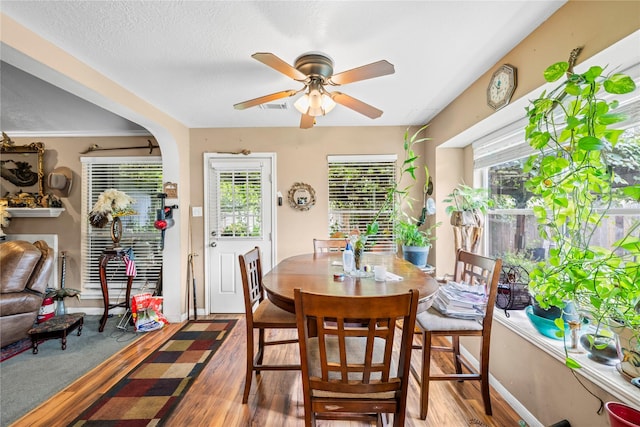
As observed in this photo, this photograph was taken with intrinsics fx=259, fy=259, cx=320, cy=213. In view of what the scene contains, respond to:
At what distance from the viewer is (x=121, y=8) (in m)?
1.41

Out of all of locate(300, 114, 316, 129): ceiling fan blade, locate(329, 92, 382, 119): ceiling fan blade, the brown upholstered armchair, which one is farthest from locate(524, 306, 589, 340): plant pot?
the brown upholstered armchair

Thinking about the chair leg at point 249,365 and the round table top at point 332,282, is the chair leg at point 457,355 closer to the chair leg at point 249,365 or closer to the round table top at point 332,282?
the round table top at point 332,282

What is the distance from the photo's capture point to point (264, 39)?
166 centimetres

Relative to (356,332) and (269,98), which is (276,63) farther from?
(356,332)

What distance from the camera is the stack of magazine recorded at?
1722 mm

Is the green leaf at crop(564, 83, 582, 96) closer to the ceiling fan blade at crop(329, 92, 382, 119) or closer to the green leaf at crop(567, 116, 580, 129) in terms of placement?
the green leaf at crop(567, 116, 580, 129)

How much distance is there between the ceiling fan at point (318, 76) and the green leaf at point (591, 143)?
0.94m

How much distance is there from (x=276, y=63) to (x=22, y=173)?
4007 millimetres

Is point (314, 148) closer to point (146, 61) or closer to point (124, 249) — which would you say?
point (146, 61)

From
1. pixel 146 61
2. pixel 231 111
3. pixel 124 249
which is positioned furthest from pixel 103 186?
pixel 146 61

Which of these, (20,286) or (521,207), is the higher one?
(521,207)

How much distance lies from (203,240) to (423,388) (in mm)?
2894

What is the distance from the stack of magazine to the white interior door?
217cm

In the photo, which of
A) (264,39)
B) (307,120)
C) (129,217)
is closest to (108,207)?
(129,217)
